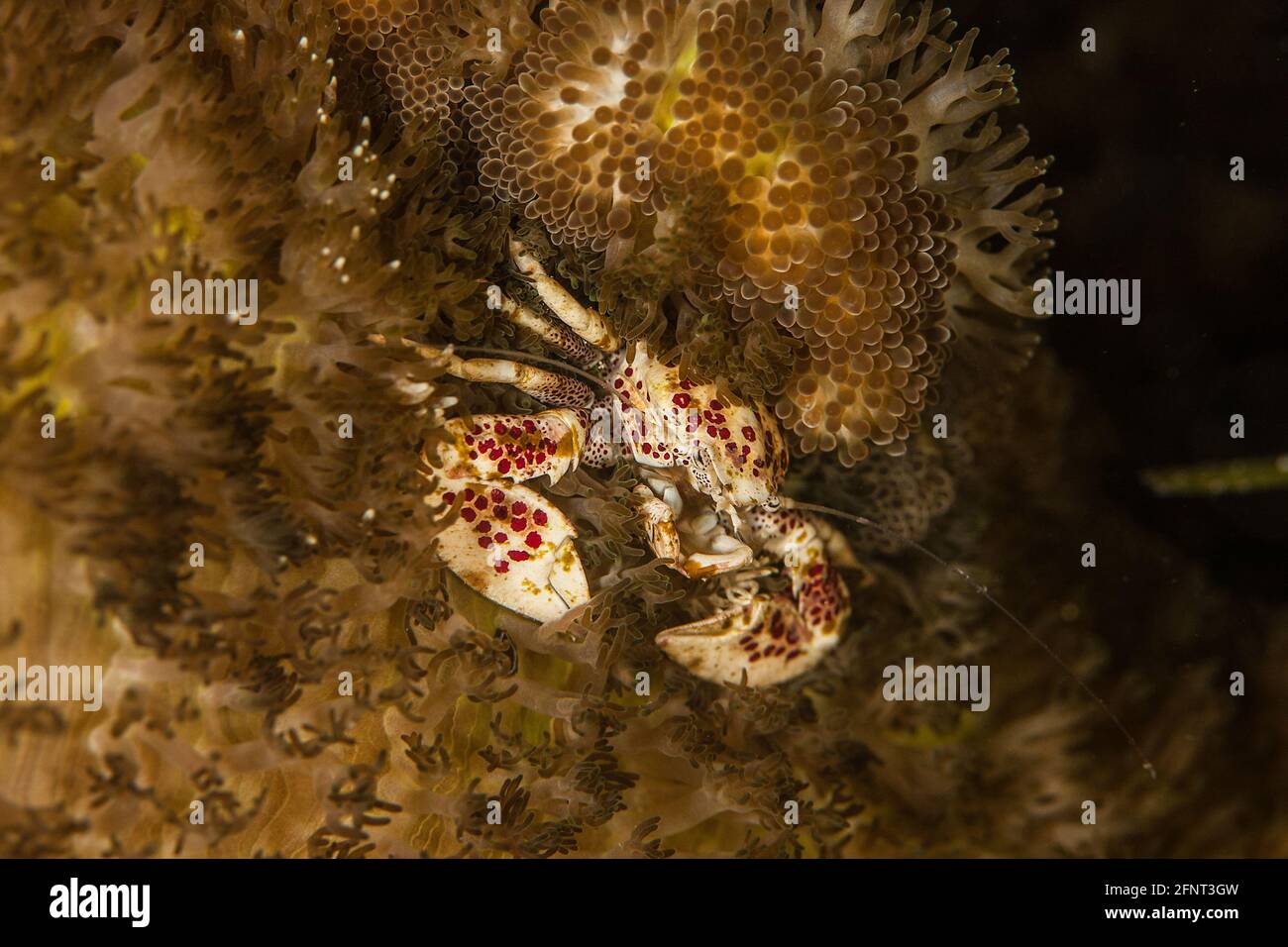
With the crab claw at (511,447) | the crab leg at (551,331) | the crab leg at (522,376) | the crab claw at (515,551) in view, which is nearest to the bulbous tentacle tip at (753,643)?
the crab claw at (515,551)

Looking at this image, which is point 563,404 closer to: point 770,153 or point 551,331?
point 551,331

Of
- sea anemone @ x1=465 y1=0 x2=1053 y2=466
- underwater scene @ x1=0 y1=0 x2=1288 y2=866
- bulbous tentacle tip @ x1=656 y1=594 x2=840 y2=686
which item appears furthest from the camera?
bulbous tentacle tip @ x1=656 y1=594 x2=840 y2=686

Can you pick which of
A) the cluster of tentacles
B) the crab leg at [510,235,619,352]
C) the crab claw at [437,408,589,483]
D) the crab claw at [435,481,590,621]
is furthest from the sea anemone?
the crab claw at [435,481,590,621]

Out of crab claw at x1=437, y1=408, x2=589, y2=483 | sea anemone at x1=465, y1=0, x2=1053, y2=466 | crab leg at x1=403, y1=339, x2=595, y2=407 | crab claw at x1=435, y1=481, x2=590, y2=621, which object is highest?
sea anemone at x1=465, y1=0, x2=1053, y2=466

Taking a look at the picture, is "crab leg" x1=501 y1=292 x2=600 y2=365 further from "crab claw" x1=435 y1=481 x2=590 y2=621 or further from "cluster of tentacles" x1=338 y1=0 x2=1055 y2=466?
"crab claw" x1=435 y1=481 x2=590 y2=621

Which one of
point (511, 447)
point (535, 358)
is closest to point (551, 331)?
point (535, 358)

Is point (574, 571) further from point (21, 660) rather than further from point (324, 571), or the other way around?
point (21, 660)
